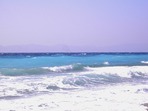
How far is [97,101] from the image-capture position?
13.5 m

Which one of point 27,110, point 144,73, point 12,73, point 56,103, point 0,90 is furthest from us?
point 144,73

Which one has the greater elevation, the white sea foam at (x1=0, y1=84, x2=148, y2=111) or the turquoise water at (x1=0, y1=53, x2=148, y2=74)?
the turquoise water at (x1=0, y1=53, x2=148, y2=74)

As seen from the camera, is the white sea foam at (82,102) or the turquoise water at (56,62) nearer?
the white sea foam at (82,102)

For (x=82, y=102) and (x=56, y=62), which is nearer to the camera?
(x=82, y=102)

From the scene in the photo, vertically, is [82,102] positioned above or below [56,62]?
below

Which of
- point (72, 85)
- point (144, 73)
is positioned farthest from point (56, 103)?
point (144, 73)

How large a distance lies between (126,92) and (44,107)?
5442mm

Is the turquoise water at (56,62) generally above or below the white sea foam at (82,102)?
above

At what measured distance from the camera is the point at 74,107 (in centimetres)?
1212

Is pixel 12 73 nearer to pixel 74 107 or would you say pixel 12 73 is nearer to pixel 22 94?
pixel 22 94

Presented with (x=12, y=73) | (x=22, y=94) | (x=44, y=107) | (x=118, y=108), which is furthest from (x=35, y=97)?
(x=12, y=73)

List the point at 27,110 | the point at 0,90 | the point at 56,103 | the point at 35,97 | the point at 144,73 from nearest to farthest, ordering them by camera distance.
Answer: the point at 27,110 → the point at 56,103 → the point at 35,97 → the point at 0,90 → the point at 144,73

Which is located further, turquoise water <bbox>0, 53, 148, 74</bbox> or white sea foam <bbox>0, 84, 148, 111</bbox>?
turquoise water <bbox>0, 53, 148, 74</bbox>

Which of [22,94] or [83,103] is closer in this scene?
[83,103]
